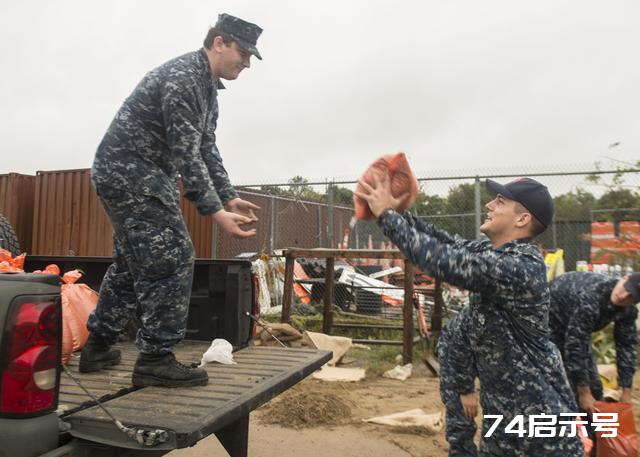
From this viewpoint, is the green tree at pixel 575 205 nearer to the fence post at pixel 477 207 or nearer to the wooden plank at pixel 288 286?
the fence post at pixel 477 207

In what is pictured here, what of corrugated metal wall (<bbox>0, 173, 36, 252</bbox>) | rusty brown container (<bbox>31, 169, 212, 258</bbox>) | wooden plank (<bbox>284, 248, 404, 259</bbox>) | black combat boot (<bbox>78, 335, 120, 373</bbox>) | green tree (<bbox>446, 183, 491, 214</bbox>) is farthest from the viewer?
corrugated metal wall (<bbox>0, 173, 36, 252</bbox>)

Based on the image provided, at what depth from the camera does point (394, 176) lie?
2.16 m

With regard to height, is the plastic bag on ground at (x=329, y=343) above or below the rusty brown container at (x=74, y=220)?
below

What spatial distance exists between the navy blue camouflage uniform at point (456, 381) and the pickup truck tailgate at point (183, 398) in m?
0.78

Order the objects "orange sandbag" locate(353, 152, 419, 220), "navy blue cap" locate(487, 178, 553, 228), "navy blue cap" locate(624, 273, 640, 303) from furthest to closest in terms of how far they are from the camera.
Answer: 1. "navy blue cap" locate(624, 273, 640, 303)
2. "navy blue cap" locate(487, 178, 553, 228)
3. "orange sandbag" locate(353, 152, 419, 220)

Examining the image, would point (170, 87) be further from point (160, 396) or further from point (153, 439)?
point (153, 439)

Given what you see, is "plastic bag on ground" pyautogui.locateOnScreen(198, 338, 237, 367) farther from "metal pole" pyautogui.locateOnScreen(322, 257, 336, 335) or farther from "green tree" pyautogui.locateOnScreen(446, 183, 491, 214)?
"green tree" pyautogui.locateOnScreen(446, 183, 491, 214)

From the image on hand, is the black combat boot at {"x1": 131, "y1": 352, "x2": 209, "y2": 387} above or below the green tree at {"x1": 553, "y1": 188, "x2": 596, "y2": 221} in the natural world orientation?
below

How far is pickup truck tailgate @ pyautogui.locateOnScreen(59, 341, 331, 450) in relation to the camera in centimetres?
179

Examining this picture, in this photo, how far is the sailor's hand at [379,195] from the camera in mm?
2070

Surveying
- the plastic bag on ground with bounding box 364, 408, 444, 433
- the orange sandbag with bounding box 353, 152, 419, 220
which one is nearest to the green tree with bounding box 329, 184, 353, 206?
the plastic bag on ground with bounding box 364, 408, 444, 433

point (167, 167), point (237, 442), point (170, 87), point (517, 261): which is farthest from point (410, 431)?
point (170, 87)

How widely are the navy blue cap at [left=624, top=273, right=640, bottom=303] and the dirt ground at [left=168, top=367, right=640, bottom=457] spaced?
1.82 m

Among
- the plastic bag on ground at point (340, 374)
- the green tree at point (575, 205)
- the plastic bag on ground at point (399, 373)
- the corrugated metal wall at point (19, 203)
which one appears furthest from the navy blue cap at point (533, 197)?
the corrugated metal wall at point (19, 203)
